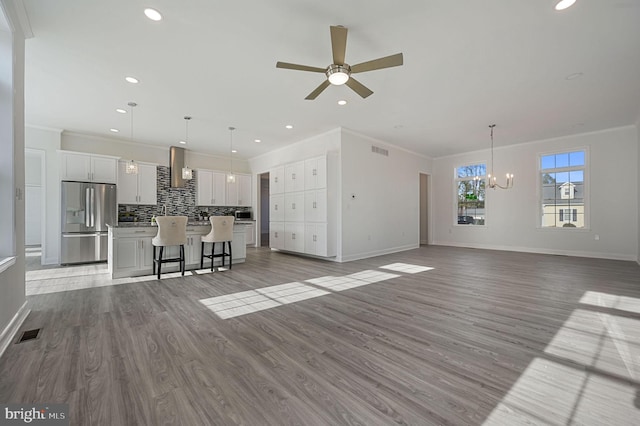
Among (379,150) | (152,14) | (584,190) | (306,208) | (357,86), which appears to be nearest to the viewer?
(152,14)

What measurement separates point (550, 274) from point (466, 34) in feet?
14.6

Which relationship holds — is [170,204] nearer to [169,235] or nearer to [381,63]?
[169,235]

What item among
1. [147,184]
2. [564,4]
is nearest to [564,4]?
[564,4]

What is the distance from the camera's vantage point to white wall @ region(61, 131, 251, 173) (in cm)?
655

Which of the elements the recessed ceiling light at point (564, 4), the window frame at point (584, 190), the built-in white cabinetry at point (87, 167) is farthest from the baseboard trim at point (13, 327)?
the window frame at point (584, 190)

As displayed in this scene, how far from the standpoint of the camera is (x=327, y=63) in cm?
361

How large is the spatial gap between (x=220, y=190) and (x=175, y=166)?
1.48 metres

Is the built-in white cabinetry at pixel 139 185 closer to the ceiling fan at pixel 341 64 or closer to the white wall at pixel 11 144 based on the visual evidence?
the white wall at pixel 11 144

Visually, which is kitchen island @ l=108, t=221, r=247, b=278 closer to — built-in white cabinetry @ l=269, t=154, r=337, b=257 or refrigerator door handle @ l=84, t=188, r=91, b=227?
refrigerator door handle @ l=84, t=188, r=91, b=227

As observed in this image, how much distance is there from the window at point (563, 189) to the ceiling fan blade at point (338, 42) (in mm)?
→ 7575

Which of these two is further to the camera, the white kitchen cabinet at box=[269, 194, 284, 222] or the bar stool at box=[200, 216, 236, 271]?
the white kitchen cabinet at box=[269, 194, 284, 222]

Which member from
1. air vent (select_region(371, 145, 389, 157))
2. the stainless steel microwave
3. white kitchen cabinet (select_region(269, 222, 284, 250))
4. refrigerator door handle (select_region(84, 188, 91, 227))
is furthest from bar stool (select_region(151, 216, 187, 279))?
air vent (select_region(371, 145, 389, 157))

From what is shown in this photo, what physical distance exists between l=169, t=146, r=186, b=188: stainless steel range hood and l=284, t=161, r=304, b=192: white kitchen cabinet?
3208 millimetres

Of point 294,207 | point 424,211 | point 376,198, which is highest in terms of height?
point 376,198
